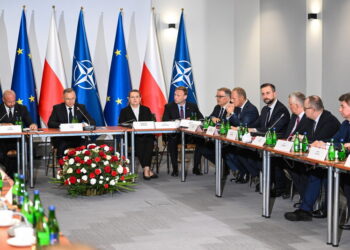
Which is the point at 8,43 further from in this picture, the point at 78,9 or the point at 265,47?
the point at 265,47

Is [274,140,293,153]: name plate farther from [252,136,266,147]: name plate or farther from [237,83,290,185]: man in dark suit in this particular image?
[237,83,290,185]: man in dark suit

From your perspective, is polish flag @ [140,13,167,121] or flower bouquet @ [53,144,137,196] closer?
flower bouquet @ [53,144,137,196]

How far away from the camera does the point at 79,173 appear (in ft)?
21.3

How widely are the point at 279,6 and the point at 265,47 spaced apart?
2.59 feet

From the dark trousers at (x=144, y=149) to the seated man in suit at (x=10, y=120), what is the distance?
55.3 inches

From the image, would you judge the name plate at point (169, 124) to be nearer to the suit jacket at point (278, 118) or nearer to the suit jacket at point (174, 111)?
the suit jacket at point (174, 111)

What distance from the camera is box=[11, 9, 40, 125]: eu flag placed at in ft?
29.2

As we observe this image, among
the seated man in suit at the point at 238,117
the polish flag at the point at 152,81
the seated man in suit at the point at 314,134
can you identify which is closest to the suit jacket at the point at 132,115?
the seated man in suit at the point at 238,117

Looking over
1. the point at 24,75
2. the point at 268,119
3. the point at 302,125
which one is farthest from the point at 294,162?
the point at 24,75

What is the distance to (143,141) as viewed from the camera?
7977 millimetres

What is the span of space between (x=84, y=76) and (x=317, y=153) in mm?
5179

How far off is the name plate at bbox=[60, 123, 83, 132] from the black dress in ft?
2.82

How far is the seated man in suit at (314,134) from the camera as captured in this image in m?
5.31

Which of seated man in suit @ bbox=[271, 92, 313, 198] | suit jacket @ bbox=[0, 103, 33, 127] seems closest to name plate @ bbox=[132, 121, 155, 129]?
suit jacket @ bbox=[0, 103, 33, 127]
